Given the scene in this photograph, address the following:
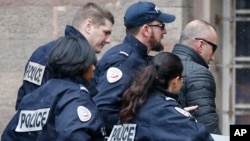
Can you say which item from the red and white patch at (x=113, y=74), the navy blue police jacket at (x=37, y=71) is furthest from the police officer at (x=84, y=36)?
the red and white patch at (x=113, y=74)

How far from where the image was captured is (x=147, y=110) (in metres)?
5.68

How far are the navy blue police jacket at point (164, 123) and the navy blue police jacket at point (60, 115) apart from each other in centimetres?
24

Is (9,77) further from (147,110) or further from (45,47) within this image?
(147,110)

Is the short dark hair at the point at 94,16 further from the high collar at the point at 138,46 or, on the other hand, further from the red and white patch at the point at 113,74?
the red and white patch at the point at 113,74

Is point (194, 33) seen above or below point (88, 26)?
below

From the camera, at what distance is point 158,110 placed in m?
5.64

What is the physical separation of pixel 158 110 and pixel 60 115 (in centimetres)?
53

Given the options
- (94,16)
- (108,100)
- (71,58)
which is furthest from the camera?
(94,16)

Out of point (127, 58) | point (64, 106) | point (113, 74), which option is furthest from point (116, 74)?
point (64, 106)

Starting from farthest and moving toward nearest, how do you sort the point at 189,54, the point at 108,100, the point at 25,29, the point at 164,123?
1. the point at 25,29
2. the point at 189,54
3. the point at 108,100
4. the point at 164,123

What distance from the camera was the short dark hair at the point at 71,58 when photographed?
5.82 metres

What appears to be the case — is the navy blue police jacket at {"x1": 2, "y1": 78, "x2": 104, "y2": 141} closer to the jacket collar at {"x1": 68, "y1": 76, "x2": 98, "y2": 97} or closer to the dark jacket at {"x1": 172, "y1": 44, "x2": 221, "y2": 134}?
the jacket collar at {"x1": 68, "y1": 76, "x2": 98, "y2": 97}

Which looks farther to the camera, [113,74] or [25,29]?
[25,29]

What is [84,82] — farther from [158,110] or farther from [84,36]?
[84,36]
